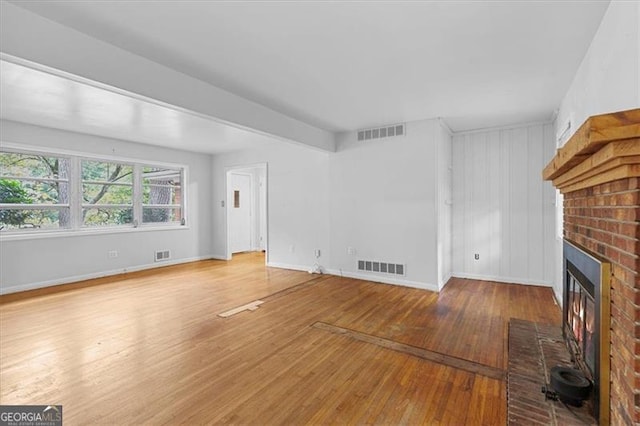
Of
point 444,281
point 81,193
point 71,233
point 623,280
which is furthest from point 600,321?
point 81,193

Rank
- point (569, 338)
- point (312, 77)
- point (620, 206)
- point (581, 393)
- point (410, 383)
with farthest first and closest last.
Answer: point (312, 77) < point (569, 338) < point (410, 383) < point (581, 393) < point (620, 206)

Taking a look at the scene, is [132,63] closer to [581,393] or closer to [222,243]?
[581,393]

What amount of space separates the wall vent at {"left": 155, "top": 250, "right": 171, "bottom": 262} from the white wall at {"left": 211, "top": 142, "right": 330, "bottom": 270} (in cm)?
223

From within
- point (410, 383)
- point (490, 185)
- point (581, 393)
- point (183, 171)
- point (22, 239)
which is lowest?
point (410, 383)

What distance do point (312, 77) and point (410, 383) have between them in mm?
2877

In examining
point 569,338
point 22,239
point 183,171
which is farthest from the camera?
point 183,171

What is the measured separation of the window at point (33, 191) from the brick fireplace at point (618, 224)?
6739mm

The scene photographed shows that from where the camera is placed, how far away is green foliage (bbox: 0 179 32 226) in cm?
464

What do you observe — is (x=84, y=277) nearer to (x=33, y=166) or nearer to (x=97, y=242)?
(x=97, y=242)

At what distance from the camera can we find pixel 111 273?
5785 millimetres

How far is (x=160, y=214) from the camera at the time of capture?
6.77 metres

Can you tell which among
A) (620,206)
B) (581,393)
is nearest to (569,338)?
(581,393)

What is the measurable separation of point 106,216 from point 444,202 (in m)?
6.14

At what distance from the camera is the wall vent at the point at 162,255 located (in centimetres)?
655
